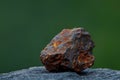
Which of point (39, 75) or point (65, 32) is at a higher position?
point (65, 32)

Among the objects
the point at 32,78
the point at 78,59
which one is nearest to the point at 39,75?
the point at 32,78

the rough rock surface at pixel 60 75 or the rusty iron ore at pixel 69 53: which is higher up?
the rusty iron ore at pixel 69 53

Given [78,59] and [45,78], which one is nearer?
[45,78]

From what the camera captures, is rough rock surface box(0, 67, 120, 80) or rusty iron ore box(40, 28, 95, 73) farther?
rusty iron ore box(40, 28, 95, 73)

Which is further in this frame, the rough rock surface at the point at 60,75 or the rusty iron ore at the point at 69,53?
the rusty iron ore at the point at 69,53

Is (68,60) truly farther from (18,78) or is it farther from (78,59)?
(18,78)

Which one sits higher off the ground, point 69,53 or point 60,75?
point 69,53

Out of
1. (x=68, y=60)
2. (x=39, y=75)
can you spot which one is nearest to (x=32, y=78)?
(x=39, y=75)
